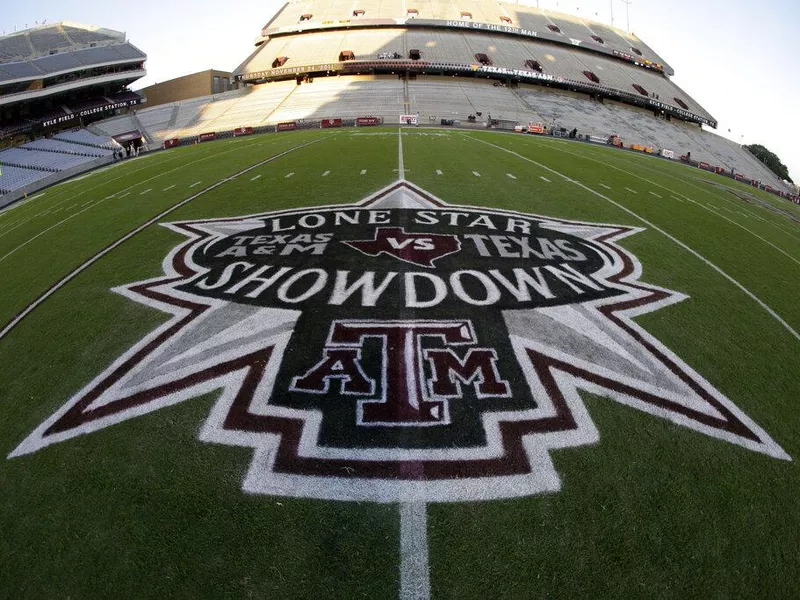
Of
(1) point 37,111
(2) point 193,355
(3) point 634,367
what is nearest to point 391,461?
(2) point 193,355

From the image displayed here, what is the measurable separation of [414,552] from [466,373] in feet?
11.8

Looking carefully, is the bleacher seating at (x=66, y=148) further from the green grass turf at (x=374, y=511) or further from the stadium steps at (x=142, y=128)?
the green grass turf at (x=374, y=511)

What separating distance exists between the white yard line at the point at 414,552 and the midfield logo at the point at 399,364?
238 millimetres

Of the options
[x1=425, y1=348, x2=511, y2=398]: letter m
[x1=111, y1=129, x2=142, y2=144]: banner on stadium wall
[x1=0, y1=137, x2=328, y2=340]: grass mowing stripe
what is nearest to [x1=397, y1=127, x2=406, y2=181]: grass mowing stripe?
[x1=0, y1=137, x2=328, y2=340]: grass mowing stripe

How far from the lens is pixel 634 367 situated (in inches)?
362

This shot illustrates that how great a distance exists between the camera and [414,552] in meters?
5.67

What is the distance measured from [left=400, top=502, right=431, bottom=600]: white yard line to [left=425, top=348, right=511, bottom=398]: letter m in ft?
7.51

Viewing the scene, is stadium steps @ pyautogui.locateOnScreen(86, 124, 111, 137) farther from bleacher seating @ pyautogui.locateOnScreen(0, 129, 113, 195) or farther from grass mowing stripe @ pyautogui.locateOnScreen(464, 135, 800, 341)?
grass mowing stripe @ pyautogui.locateOnScreen(464, 135, 800, 341)

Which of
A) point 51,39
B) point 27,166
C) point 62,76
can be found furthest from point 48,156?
point 51,39

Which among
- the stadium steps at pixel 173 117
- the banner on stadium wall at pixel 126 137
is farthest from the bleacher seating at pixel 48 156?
the stadium steps at pixel 173 117

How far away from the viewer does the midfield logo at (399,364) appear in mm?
6867

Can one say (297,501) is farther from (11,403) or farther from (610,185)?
(610,185)

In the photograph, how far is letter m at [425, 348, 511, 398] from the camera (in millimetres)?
8109

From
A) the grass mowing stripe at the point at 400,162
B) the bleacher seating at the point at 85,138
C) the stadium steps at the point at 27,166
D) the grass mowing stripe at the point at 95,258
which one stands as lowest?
the grass mowing stripe at the point at 95,258
